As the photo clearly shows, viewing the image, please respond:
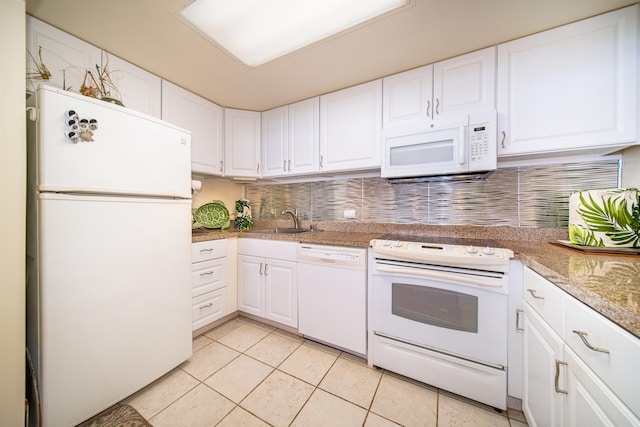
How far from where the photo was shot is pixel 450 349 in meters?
1.24

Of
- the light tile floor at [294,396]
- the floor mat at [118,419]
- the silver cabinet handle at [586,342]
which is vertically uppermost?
the silver cabinet handle at [586,342]

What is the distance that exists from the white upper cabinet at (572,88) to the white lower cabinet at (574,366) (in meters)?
0.86

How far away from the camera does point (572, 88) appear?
1238 mm

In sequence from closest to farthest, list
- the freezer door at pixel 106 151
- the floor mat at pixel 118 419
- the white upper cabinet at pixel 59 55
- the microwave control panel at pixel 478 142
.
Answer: the freezer door at pixel 106 151 < the floor mat at pixel 118 419 < the white upper cabinet at pixel 59 55 < the microwave control panel at pixel 478 142

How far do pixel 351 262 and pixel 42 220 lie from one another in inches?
62.0

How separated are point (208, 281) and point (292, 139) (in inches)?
60.1

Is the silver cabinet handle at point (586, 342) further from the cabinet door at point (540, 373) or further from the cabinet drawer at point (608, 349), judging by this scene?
the cabinet door at point (540, 373)

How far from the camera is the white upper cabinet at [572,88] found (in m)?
1.13

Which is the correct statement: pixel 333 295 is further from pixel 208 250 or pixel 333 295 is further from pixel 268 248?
pixel 208 250

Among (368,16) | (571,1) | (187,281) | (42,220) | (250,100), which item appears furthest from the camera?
(250,100)

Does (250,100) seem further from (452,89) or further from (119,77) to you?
(452,89)

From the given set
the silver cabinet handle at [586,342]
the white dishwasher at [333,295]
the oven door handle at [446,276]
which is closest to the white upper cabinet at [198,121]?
the white dishwasher at [333,295]

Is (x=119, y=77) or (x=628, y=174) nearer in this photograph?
(x=628, y=174)

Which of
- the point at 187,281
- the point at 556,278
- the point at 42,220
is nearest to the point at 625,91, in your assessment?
the point at 556,278
